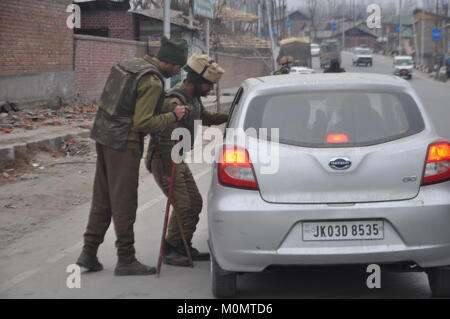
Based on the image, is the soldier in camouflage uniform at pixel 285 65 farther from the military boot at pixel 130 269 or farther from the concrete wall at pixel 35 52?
the military boot at pixel 130 269

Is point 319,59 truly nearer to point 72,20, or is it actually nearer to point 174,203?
point 72,20

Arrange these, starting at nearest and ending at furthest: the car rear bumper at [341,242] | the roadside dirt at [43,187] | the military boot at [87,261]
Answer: the car rear bumper at [341,242], the military boot at [87,261], the roadside dirt at [43,187]

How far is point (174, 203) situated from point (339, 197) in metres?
1.89

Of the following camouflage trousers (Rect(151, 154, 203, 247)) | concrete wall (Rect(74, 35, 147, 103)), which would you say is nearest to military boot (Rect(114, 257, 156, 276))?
camouflage trousers (Rect(151, 154, 203, 247))

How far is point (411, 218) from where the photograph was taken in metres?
5.05

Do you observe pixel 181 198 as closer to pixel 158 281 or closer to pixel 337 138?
pixel 158 281

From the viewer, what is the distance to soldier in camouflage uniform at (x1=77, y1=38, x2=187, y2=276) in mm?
6047

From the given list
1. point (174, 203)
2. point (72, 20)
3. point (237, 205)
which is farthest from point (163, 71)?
point (72, 20)

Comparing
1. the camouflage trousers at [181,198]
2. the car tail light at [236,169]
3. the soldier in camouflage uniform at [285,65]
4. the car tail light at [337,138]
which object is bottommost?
the camouflage trousers at [181,198]

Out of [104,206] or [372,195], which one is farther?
[104,206]

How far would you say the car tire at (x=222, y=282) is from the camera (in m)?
5.39

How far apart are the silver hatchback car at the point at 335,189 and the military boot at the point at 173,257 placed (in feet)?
4.32

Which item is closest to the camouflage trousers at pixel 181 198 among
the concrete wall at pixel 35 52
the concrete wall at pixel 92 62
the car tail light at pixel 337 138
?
the car tail light at pixel 337 138

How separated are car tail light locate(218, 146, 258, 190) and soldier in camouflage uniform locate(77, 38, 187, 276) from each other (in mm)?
896
